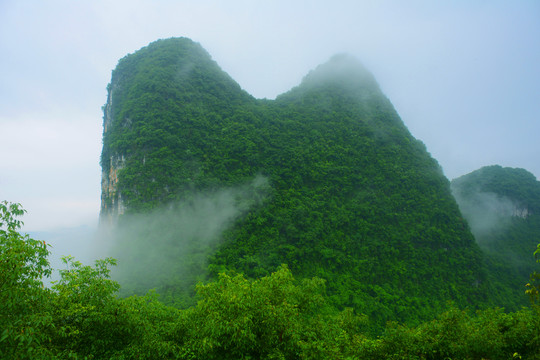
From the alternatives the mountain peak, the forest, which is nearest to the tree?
the forest

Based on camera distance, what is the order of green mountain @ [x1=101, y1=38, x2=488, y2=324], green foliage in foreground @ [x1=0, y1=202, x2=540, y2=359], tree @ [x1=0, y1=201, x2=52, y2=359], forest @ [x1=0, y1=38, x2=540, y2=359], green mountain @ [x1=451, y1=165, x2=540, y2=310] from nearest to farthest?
tree @ [x1=0, y1=201, x2=52, y2=359], green foliage in foreground @ [x1=0, y1=202, x2=540, y2=359], forest @ [x1=0, y1=38, x2=540, y2=359], green mountain @ [x1=101, y1=38, x2=488, y2=324], green mountain @ [x1=451, y1=165, x2=540, y2=310]

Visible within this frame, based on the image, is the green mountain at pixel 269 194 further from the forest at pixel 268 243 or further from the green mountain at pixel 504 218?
the green mountain at pixel 504 218

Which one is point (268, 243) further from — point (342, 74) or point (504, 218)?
point (504, 218)

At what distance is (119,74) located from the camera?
3569 cm

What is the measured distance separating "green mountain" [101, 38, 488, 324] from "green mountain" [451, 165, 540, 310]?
26.5 ft

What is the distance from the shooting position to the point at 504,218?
159 feet

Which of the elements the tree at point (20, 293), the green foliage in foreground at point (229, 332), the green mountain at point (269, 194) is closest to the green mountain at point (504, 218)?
the green mountain at point (269, 194)

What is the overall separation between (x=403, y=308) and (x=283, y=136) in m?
23.1

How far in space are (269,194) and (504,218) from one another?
47.0 meters

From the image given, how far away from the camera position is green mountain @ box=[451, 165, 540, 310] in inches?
1357

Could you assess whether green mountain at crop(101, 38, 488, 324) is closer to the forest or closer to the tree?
the forest

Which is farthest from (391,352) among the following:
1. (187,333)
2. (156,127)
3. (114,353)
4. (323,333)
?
A: (156,127)

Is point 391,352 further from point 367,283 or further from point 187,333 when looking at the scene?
point 367,283

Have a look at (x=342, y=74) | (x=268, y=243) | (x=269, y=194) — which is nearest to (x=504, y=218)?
(x=342, y=74)
